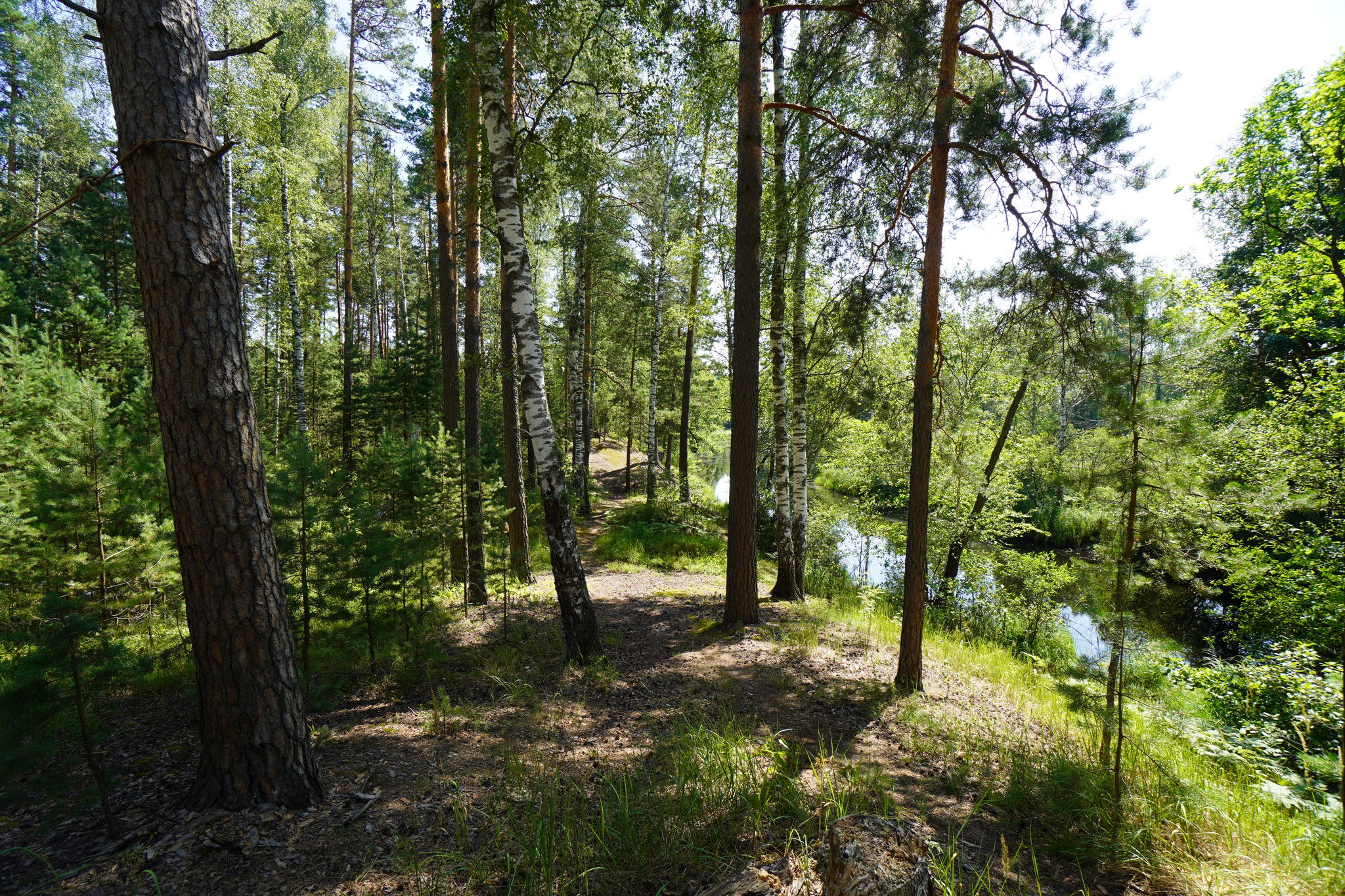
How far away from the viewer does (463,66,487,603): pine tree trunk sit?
24.1 feet

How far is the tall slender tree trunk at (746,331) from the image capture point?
610cm

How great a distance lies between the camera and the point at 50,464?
3.68 metres

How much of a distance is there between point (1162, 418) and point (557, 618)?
281 inches

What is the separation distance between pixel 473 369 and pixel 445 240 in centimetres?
205

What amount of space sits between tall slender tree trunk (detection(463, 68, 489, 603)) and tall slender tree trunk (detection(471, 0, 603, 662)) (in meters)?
1.94

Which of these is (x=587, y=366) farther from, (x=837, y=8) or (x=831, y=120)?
(x=837, y=8)

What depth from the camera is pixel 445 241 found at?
314 inches

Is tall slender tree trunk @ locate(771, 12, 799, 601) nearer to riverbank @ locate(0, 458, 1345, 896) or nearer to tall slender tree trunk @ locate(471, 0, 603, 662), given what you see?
riverbank @ locate(0, 458, 1345, 896)

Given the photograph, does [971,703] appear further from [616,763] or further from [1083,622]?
[1083,622]

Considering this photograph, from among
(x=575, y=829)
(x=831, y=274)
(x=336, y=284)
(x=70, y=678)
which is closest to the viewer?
(x=575, y=829)

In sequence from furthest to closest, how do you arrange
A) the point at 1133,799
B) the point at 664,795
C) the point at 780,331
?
the point at 780,331
the point at 1133,799
the point at 664,795

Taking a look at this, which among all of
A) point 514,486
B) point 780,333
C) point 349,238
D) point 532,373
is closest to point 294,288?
point 349,238

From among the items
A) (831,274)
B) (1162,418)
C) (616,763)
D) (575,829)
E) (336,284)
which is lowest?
(616,763)

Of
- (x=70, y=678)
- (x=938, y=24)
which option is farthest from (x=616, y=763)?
(x=938, y=24)
